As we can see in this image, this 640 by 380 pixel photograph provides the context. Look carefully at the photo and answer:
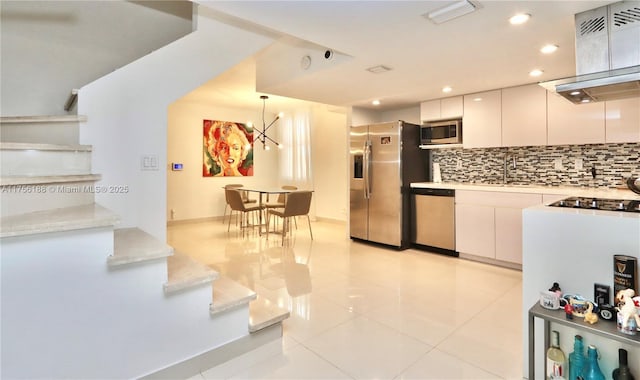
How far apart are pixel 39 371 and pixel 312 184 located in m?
5.97

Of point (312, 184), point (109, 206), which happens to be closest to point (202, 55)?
point (109, 206)

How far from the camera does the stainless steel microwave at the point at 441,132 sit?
4.38 m

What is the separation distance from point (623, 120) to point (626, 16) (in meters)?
1.69

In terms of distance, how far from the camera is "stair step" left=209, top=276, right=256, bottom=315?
72.2 inches

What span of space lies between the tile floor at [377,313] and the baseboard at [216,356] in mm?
35

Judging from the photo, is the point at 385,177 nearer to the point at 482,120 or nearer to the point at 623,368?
the point at 482,120

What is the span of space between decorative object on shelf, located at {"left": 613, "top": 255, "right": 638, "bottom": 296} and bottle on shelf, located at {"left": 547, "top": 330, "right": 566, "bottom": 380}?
0.35 meters

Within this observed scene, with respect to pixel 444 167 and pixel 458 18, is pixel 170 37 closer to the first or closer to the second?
pixel 458 18

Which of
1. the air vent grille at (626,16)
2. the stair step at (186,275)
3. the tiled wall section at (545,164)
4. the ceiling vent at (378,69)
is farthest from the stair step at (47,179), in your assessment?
the tiled wall section at (545,164)

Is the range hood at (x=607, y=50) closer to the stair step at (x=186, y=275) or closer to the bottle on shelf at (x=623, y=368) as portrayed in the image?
the bottle on shelf at (x=623, y=368)

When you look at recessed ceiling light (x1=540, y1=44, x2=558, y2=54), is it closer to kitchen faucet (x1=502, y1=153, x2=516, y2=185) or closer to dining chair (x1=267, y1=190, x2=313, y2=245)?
kitchen faucet (x1=502, y1=153, x2=516, y2=185)

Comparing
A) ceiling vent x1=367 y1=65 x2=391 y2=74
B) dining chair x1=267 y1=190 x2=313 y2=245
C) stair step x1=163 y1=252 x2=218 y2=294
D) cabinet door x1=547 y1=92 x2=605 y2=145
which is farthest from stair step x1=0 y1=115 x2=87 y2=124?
cabinet door x1=547 y1=92 x2=605 y2=145

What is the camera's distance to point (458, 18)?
7.04 ft

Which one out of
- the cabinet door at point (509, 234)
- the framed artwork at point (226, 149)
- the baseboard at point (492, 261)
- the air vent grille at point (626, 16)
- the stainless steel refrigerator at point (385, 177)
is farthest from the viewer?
the framed artwork at point (226, 149)
